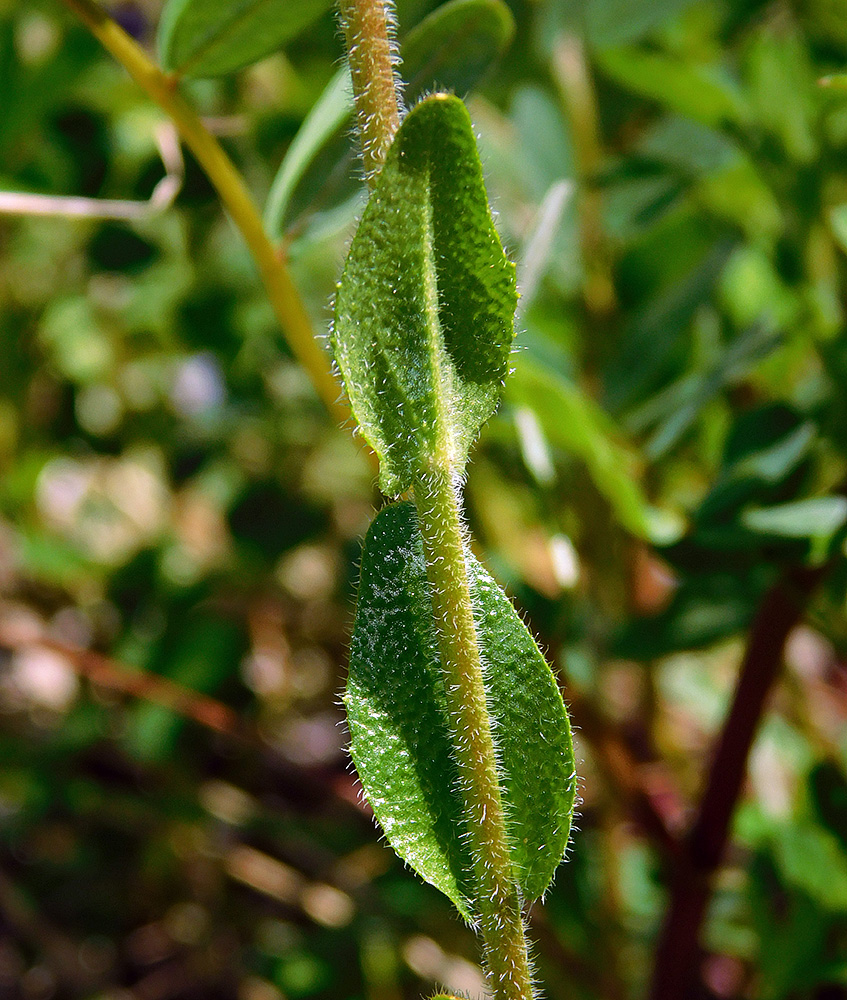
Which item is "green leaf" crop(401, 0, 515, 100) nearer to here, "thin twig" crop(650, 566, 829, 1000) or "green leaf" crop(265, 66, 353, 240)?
"green leaf" crop(265, 66, 353, 240)

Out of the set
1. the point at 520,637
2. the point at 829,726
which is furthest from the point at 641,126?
the point at 520,637

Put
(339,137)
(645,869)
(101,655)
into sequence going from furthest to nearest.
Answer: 1. (101,655)
2. (645,869)
3. (339,137)

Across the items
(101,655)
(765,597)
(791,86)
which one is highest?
(791,86)

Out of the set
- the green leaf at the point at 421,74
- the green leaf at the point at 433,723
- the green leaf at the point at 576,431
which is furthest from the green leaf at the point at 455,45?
the green leaf at the point at 433,723

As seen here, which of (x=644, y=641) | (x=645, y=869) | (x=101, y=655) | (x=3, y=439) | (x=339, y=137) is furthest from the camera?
(x=3, y=439)

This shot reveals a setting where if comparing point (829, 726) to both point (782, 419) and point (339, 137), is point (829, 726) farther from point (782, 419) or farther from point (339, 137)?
point (339, 137)

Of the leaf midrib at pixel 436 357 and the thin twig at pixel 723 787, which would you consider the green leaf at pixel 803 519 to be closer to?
the thin twig at pixel 723 787


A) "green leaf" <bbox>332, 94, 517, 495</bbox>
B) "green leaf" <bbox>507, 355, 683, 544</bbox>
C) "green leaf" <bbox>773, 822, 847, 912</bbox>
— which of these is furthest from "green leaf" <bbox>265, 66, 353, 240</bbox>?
"green leaf" <bbox>773, 822, 847, 912</bbox>
